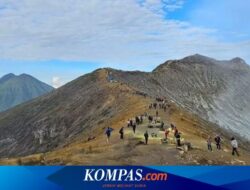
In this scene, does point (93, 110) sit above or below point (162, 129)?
above

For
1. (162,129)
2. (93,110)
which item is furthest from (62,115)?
(162,129)

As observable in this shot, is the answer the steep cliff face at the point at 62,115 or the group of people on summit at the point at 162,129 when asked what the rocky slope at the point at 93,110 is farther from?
the group of people on summit at the point at 162,129

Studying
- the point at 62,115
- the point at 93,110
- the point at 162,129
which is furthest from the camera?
the point at 62,115

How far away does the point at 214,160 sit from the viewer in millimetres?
54094

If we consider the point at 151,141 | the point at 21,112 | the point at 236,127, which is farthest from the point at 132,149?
the point at 21,112

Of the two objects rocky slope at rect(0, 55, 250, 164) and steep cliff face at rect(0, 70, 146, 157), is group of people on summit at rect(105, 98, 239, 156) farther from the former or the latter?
steep cliff face at rect(0, 70, 146, 157)

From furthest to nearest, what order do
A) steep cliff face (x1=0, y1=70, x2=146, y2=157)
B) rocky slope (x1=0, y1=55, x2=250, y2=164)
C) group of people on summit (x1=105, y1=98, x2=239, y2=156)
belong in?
steep cliff face (x1=0, y1=70, x2=146, y2=157), rocky slope (x1=0, y1=55, x2=250, y2=164), group of people on summit (x1=105, y1=98, x2=239, y2=156)

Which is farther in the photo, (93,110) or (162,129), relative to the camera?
(93,110)

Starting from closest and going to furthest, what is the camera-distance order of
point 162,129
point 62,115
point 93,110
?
point 162,129 < point 93,110 < point 62,115

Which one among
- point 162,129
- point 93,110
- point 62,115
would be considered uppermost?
point 93,110

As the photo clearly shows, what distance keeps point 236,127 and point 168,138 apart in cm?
11161

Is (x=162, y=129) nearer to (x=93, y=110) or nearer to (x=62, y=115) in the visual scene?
(x=93, y=110)

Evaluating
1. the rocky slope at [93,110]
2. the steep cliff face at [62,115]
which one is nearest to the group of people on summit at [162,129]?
the rocky slope at [93,110]

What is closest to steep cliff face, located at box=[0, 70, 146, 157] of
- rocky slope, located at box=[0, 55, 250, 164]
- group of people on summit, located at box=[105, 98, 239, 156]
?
rocky slope, located at box=[0, 55, 250, 164]
